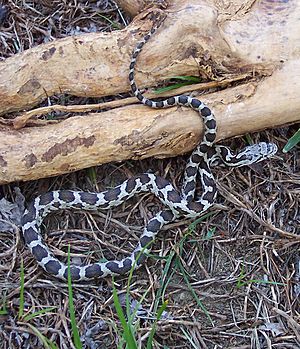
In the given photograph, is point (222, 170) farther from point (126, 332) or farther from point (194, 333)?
point (126, 332)

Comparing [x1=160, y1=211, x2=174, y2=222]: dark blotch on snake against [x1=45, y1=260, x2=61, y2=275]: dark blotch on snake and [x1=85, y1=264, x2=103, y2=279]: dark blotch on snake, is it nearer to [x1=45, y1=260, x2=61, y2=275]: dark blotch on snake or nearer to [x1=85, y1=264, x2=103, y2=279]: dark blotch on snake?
[x1=85, y1=264, x2=103, y2=279]: dark blotch on snake

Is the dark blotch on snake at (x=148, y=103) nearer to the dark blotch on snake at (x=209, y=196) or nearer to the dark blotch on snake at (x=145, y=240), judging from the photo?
the dark blotch on snake at (x=209, y=196)

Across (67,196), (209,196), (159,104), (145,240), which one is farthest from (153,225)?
(159,104)

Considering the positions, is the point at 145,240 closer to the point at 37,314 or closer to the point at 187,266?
the point at 187,266

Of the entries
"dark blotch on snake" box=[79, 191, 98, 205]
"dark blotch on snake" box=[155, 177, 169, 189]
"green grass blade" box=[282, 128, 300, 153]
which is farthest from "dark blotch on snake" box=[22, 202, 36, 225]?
"green grass blade" box=[282, 128, 300, 153]

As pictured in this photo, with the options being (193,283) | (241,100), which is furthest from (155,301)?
(241,100)
